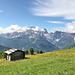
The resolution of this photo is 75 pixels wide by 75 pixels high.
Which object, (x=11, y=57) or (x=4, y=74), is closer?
(x=4, y=74)

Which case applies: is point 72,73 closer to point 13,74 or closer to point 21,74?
point 21,74

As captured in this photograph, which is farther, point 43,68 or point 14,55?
point 14,55

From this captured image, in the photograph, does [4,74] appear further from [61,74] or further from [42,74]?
[61,74]

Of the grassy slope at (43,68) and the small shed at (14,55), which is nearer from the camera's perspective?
the grassy slope at (43,68)

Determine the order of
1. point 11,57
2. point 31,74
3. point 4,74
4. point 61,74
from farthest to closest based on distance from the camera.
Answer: point 11,57
point 4,74
point 31,74
point 61,74

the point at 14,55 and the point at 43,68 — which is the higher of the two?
the point at 43,68

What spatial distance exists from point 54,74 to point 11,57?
179 feet

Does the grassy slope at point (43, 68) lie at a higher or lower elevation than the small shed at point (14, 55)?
higher

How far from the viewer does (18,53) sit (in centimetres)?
Result: 7400

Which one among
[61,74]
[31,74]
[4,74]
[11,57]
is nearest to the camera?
[61,74]

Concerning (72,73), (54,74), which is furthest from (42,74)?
(72,73)

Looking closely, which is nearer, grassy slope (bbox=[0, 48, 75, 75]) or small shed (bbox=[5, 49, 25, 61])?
grassy slope (bbox=[0, 48, 75, 75])

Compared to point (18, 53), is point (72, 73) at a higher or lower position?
higher

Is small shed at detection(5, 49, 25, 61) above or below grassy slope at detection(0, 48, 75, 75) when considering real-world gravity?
below
